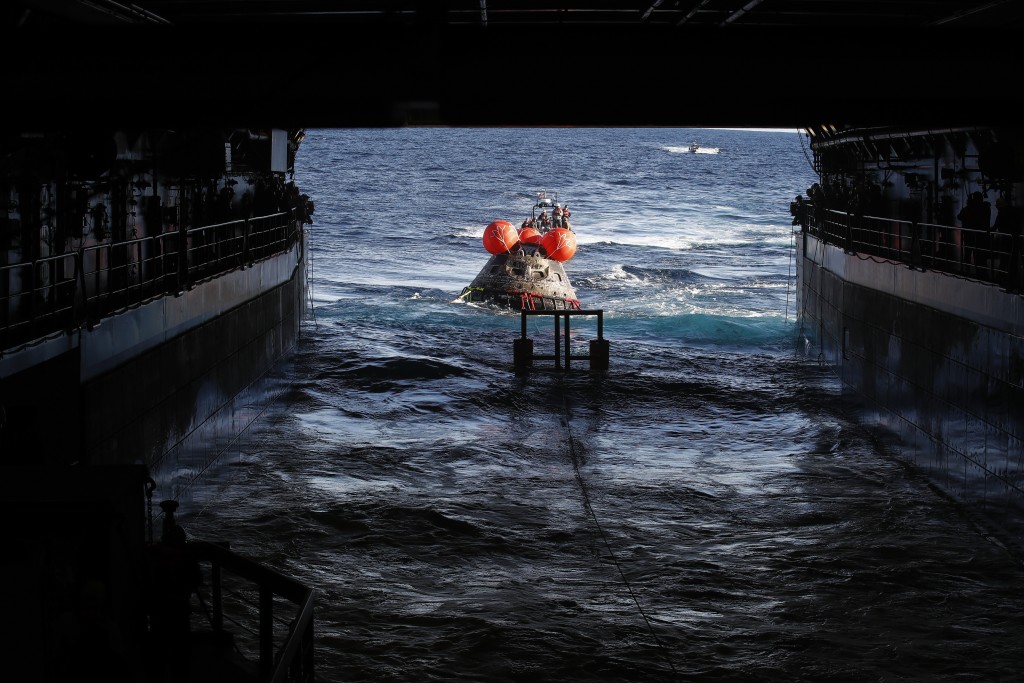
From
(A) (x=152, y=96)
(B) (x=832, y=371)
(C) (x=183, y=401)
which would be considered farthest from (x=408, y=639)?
(B) (x=832, y=371)

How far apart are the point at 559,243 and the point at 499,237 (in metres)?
2.59

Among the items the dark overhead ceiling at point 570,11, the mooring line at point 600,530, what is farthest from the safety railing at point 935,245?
the mooring line at point 600,530

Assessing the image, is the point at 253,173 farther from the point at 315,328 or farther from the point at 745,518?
the point at 745,518

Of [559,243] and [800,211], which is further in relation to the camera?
[559,243]

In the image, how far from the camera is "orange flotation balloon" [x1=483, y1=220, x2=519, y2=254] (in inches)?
1863

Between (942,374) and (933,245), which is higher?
(933,245)

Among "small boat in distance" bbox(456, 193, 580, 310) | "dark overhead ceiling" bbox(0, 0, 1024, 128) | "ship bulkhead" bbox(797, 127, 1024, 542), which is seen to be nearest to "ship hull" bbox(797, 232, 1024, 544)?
"ship bulkhead" bbox(797, 127, 1024, 542)

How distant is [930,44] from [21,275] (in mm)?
14405

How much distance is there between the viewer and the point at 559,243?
46.9 meters

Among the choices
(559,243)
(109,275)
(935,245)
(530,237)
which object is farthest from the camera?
(530,237)

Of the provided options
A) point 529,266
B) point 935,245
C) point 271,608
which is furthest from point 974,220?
point 529,266

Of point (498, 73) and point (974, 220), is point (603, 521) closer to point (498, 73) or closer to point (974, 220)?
point (498, 73)

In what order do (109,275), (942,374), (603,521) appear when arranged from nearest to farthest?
(109,275) < (603,521) < (942,374)

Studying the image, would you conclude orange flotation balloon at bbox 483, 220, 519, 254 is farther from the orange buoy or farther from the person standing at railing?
the person standing at railing
